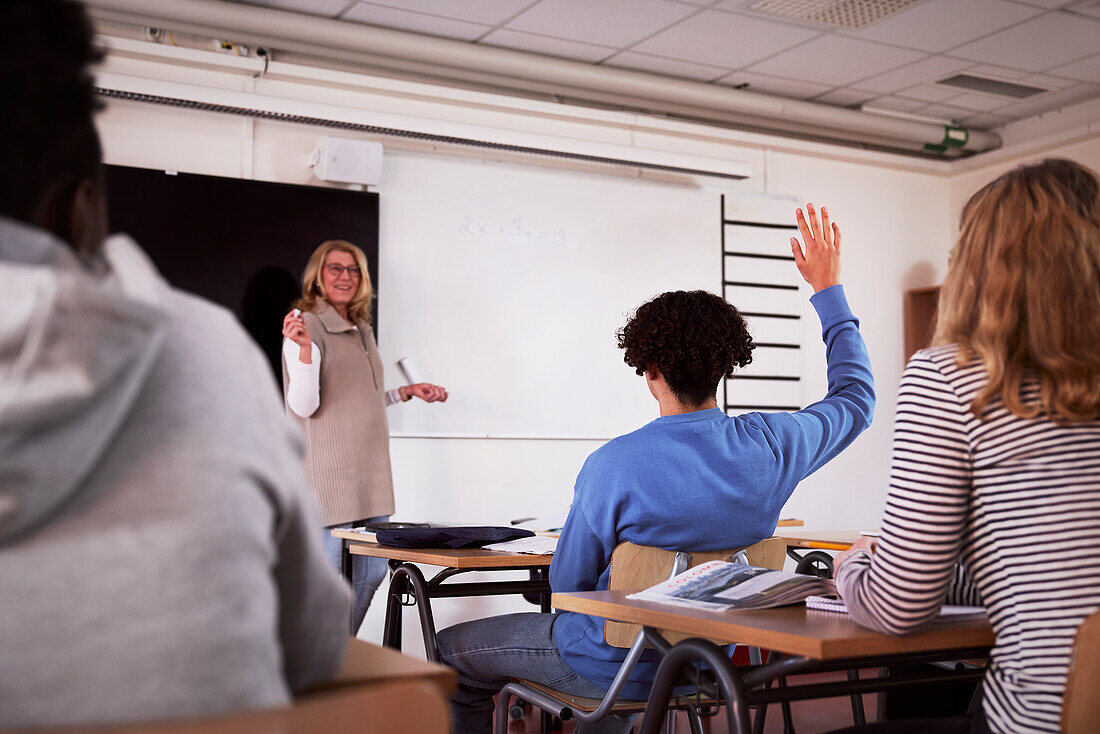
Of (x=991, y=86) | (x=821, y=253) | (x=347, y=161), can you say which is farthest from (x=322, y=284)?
(x=991, y=86)

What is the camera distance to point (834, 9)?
4.41 meters

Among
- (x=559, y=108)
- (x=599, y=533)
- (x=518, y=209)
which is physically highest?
(x=559, y=108)

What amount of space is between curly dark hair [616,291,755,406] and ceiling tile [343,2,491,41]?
2.76 metres

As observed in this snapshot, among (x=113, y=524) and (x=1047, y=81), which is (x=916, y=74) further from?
(x=113, y=524)

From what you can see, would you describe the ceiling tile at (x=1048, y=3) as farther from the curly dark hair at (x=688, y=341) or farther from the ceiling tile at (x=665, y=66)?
the curly dark hair at (x=688, y=341)

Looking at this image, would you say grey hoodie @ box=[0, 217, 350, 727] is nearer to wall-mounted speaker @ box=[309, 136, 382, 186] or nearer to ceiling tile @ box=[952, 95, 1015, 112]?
wall-mounted speaker @ box=[309, 136, 382, 186]

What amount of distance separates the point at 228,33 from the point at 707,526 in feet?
10.9

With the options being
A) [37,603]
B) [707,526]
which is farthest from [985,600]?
[37,603]

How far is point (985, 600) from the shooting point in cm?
128

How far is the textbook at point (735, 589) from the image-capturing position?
56.6 inches

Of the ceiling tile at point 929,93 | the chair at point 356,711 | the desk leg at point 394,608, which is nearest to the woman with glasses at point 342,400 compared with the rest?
the desk leg at point 394,608

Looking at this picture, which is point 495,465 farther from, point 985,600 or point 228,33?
point 985,600

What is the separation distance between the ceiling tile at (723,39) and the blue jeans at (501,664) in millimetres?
3178

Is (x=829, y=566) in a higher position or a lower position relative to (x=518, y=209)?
lower
